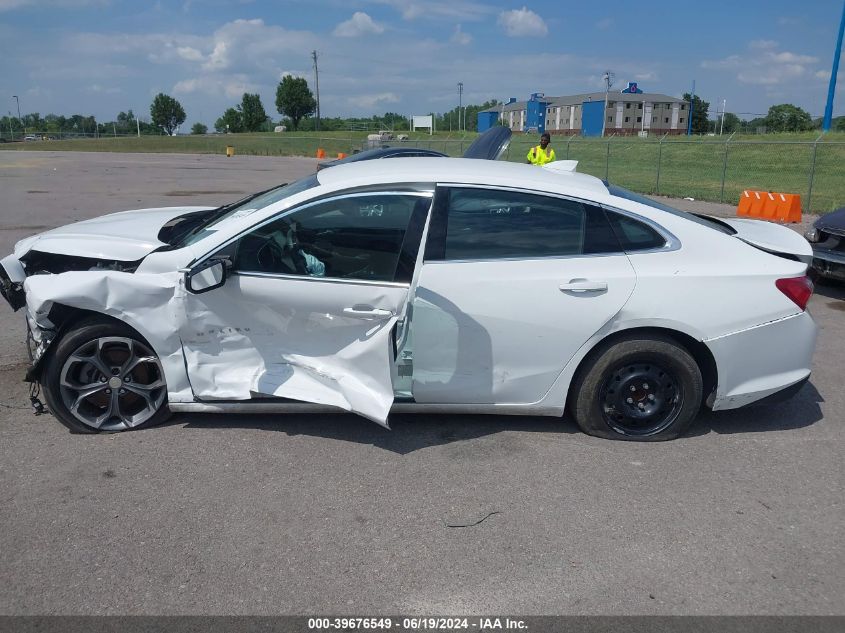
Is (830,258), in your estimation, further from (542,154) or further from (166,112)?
(166,112)

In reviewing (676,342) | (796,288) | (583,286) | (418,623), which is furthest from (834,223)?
(418,623)

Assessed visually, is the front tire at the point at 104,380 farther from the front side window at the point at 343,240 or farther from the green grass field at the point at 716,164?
the green grass field at the point at 716,164

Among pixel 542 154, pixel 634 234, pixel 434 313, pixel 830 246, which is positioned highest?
pixel 542 154

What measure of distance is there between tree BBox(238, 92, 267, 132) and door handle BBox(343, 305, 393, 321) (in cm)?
12362

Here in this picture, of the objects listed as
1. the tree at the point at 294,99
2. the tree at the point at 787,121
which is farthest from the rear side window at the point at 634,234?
the tree at the point at 294,99

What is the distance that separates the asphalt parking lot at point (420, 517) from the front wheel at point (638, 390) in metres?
0.13

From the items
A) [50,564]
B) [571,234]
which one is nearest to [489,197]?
[571,234]

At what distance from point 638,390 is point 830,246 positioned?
17.4 ft

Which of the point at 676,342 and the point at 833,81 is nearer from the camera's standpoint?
the point at 676,342

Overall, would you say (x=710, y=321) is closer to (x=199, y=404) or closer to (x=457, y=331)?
(x=457, y=331)

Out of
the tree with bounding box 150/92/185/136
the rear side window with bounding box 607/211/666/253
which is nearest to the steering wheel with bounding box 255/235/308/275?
the rear side window with bounding box 607/211/666/253

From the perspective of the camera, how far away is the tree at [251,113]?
120 m

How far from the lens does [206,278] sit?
153 inches

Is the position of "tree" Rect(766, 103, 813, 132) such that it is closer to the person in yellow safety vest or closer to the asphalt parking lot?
the person in yellow safety vest
